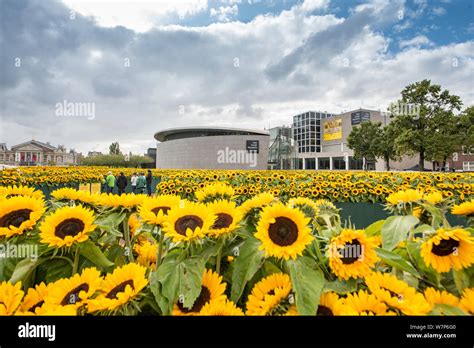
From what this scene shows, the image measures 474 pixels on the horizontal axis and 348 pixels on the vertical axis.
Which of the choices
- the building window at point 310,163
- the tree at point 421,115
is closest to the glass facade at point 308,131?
the building window at point 310,163

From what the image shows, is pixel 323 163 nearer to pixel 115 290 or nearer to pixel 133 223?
pixel 133 223

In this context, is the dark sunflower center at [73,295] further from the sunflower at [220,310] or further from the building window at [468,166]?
the building window at [468,166]

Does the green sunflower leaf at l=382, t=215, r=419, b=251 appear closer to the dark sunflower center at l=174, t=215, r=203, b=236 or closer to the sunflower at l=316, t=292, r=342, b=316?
the sunflower at l=316, t=292, r=342, b=316

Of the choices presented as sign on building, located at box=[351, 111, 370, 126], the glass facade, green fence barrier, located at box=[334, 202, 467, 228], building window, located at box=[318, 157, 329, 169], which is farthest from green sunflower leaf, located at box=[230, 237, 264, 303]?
the glass facade

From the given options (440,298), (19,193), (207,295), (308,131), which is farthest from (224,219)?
(308,131)

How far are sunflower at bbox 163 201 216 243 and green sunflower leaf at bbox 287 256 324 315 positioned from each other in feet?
0.92

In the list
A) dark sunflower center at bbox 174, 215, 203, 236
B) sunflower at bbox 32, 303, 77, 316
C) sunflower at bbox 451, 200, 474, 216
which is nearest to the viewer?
sunflower at bbox 32, 303, 77, 316

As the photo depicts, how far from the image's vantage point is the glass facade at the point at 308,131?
80562 millimetres

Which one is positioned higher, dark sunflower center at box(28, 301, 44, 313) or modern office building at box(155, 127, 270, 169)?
modern office building at box(155, 127, 270, 169)

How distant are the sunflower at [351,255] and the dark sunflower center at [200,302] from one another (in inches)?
14.9

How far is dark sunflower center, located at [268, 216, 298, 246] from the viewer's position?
2.87 ft

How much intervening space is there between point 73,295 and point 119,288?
0.12 metres

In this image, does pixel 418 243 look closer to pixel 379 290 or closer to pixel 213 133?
pixel 379 290
